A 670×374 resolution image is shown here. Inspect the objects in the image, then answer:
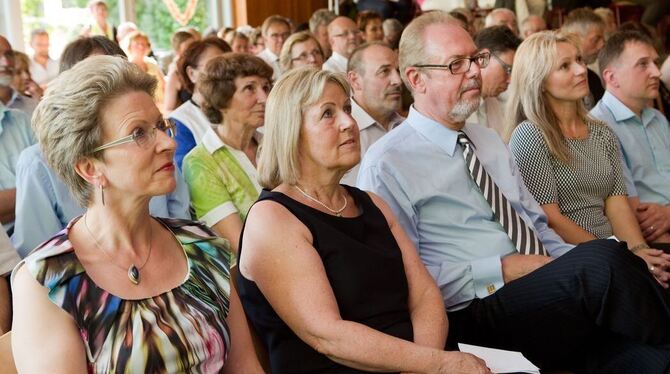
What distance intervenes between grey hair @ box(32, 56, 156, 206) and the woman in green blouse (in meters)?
1.34

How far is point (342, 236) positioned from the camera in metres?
2.13

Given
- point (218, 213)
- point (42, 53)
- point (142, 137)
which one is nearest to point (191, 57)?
point (218, 213)

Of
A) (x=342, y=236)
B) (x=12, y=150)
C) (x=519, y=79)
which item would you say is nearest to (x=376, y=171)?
(x=342, y=236)

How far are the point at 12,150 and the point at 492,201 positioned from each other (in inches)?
79.1

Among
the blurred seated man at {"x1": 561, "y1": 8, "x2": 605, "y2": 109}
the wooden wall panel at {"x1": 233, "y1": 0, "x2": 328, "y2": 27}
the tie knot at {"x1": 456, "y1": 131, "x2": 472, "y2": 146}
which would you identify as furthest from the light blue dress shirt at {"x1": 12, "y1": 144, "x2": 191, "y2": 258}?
the wooden wall panel at {"x1": 233, "y1": 0, "x2": 328, "y2": 27}

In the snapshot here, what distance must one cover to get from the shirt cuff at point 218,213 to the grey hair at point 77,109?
132 centimetres

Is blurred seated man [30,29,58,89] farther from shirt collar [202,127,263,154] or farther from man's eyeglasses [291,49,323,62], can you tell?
shirt collar [202,127,263,154]

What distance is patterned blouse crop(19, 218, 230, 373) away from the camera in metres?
1.68

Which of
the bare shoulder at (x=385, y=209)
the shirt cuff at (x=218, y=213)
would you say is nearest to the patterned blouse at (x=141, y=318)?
the bare shoulder at (x=385, y=209)

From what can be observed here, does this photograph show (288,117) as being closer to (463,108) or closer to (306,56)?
(463,108)

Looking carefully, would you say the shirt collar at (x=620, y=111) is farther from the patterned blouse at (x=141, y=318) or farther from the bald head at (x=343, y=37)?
the bald head at (x=343, y=37)

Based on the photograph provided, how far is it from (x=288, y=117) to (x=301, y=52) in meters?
3.37

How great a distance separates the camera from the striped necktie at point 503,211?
268cm

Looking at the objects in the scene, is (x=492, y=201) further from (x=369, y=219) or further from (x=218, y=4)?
(x=218, y=4)
